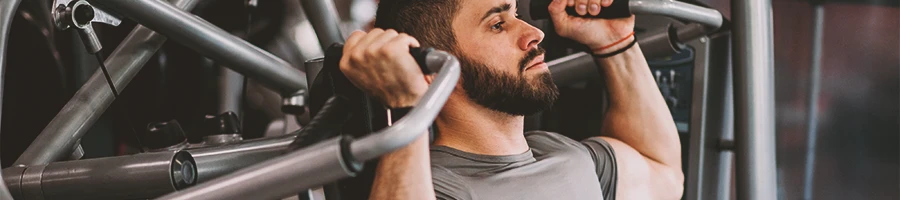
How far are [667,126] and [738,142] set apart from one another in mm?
153

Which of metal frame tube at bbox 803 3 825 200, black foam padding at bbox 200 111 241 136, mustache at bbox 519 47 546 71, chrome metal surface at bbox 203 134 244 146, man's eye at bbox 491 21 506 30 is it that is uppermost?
man's eye at bbox 491 21 506 30

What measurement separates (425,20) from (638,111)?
0.45m

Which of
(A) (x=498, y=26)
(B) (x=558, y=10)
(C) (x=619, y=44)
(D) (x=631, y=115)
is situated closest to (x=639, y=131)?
Answer: (D) (x=631, y=115)

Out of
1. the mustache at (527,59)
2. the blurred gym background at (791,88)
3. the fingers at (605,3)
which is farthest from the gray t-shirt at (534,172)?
the blurred gym background at (791,88)

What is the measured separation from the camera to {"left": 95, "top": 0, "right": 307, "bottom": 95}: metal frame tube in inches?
46.5

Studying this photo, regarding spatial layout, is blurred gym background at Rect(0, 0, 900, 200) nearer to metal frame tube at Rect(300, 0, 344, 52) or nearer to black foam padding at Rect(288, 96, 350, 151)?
metal frame tube at Rect(300, 0, 344, 52)

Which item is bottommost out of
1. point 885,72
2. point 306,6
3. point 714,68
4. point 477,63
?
point 885,72

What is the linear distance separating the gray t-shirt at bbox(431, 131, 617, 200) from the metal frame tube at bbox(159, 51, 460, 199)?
19.3 inches

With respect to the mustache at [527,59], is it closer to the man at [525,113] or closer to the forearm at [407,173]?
the man at [525,113]

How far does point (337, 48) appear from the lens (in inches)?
36.4

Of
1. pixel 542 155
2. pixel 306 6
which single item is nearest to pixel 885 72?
pixel 542 155

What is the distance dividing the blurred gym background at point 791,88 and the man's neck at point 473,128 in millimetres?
882

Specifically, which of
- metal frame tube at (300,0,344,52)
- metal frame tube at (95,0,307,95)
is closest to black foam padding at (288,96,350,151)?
metal frame tube at (95,0,307,95)

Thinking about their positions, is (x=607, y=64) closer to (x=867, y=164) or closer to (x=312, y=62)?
(x=312, y=62)
